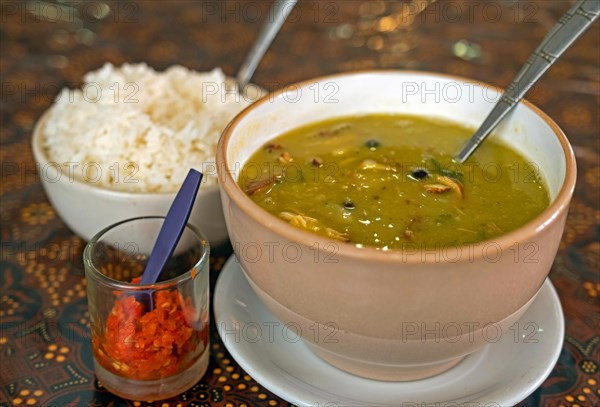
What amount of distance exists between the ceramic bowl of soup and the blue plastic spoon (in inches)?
3.9

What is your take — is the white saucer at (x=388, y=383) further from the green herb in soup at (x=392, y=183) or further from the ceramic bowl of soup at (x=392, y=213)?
the green herb in soup at (x=392, y=183)

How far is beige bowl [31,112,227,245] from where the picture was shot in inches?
72.2

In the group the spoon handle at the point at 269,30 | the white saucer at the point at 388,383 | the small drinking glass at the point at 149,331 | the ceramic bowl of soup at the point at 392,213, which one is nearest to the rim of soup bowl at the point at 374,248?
the ceramic bowl of soup at the point at 392,213

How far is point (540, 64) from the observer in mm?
1660

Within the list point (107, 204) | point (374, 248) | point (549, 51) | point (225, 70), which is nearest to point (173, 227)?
point (107, 204)

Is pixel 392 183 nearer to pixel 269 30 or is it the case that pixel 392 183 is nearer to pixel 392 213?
pixel 392 213

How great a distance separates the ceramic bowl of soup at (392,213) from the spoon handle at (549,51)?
4cm

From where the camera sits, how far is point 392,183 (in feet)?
5.36

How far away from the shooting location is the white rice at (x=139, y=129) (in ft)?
6.33

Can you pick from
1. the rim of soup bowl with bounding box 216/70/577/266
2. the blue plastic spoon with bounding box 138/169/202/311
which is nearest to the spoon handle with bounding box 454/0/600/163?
the rim of soup bowl with bounding box 216/70/577/266

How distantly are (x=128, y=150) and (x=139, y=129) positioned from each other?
6 centimetres

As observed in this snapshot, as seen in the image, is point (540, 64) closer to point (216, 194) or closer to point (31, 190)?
point (216, 194)

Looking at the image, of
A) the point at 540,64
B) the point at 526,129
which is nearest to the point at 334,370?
the point at 526,129

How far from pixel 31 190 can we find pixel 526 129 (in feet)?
4.56
